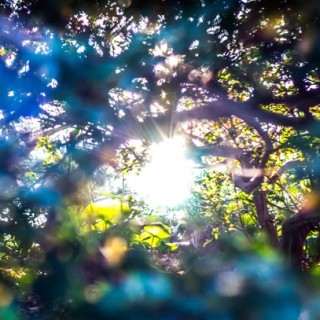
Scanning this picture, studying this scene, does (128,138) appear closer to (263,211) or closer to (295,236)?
(295,236)

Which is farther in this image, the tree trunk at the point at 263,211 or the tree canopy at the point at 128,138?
the tree trunk at the point at 263,211

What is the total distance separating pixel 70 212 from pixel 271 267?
84 centimetres

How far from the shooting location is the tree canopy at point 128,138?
102 cm

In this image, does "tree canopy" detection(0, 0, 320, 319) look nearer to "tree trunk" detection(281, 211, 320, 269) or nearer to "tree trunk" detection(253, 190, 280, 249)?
"tree trunk" detection(281, 211, 320, 269)

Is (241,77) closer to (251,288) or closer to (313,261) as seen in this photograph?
(251,288)

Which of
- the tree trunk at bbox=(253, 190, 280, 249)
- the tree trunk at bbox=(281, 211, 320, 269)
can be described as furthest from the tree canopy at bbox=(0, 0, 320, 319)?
the tree trunk at bbox=(253, 190, 280, 249)

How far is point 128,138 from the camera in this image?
2.51 m

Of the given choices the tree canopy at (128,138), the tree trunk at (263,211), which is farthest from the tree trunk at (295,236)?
the tree trunk at (263,211)

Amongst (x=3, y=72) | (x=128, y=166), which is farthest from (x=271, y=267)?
(x=128, y=166)

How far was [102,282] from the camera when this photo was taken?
1.06 meters

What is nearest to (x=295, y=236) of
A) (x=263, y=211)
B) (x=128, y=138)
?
(x=263, y=211)

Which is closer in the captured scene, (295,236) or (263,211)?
(295,236)

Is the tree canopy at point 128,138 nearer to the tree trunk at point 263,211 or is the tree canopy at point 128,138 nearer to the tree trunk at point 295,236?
the tree trunk at point 295,236

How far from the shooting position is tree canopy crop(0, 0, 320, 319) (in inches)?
40.2
